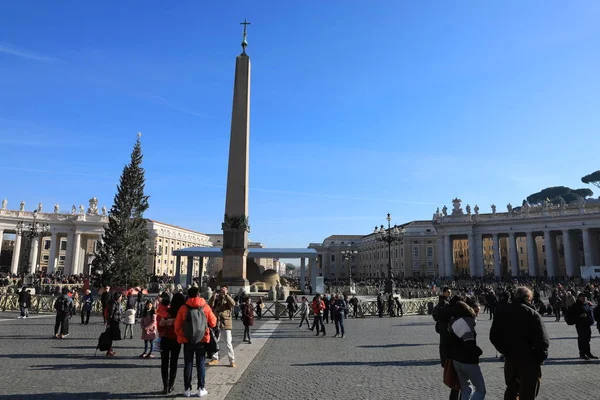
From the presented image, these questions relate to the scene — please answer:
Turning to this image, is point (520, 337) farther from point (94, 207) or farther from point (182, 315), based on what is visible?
point (94, 207)

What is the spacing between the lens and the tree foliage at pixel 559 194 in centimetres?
9594

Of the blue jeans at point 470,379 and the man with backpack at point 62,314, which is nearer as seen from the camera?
the blue jeans at point 470,379

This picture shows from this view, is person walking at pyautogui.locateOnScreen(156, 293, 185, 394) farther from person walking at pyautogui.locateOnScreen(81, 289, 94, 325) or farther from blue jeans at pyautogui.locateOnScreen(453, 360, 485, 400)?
person walking at pyautogui.locateOnScreen(81, 289, 94, 325)

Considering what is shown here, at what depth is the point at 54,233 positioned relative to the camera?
3004 inches

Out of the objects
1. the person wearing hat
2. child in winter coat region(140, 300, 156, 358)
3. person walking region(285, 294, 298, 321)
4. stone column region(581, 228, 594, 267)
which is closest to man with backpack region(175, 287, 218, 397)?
child in winter coat region(140, 300, 156, 358)

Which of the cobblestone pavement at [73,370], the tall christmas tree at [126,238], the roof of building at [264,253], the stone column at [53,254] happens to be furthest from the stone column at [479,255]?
the stone column at [53,254]

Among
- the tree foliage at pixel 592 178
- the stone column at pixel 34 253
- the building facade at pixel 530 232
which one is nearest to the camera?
the building facade at pixel 530 232

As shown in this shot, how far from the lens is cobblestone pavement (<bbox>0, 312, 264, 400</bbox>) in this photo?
6363 mm

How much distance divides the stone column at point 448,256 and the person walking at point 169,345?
2746 inches

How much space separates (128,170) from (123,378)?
28.7 m

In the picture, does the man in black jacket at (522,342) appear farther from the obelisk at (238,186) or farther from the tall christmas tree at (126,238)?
the tall christmas tree at (126,238)

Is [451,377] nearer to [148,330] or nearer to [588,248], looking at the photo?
[148,330]

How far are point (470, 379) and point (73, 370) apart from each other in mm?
7097

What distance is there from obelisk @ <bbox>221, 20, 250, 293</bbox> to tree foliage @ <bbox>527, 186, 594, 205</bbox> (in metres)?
87.8
